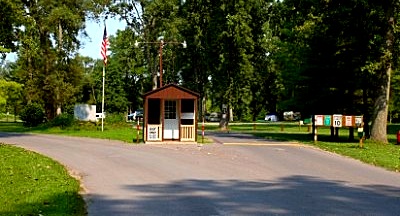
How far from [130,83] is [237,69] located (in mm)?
42652

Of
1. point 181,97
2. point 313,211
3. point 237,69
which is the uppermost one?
point 237,69

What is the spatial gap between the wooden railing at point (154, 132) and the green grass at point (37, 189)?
982 cm

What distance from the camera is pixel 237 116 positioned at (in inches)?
3482

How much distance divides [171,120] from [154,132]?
112 cm

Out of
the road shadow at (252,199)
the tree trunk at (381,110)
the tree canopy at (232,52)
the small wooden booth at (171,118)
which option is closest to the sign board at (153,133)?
the small wooden booth at (171,118)

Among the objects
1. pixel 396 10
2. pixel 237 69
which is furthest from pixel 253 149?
pixel 237 69

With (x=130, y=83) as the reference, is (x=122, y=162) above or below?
below

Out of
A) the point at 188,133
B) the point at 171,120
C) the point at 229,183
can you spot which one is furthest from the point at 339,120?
the point at 229,183

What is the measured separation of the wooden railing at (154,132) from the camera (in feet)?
88.7

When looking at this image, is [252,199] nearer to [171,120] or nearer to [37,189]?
[37,189]

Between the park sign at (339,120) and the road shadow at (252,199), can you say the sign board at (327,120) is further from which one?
the road shadow at (252,199)

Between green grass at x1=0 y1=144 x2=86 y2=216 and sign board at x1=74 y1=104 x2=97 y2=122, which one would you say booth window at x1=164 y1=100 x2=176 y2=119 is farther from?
sign board at x1=74 y1=104 x2=97 y2=122

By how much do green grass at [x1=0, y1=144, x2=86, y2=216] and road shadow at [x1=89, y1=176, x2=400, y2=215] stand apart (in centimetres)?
53

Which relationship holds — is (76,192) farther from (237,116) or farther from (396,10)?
(237,116)
